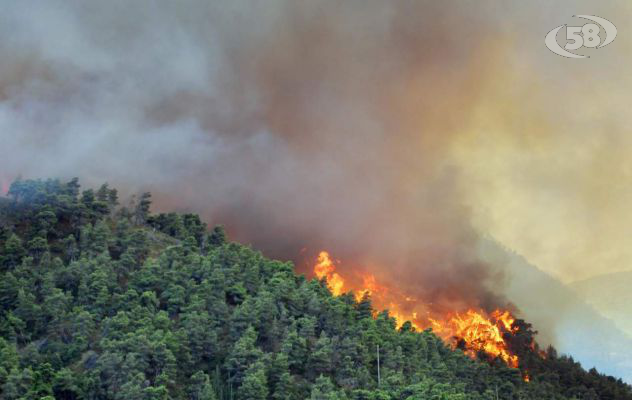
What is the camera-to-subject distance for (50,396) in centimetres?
8756

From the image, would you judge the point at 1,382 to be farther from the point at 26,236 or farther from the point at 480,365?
the point at 480,365

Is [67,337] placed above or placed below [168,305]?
below

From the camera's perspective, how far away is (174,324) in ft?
361

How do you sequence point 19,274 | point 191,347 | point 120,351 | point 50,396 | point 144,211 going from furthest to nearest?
point 144,211 → point 19,274 → point 191,347 → point 120,351 → point 50,396

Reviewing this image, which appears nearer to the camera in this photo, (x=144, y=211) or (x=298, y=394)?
(x=298, y=394)

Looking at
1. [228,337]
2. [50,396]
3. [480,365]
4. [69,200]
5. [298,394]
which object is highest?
[69,200]

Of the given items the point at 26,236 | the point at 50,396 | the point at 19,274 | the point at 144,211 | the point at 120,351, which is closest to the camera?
the point at 50,396

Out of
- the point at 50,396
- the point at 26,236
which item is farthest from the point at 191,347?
the point at 26,236

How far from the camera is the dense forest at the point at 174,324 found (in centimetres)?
9719

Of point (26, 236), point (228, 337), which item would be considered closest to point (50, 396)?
point (228, 337)

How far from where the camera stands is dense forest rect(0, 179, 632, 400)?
97.2 metres

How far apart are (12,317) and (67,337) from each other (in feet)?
23.5

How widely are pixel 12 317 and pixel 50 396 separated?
1857 centimetres

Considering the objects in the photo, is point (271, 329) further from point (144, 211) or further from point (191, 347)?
Answer: point (144, 211)
